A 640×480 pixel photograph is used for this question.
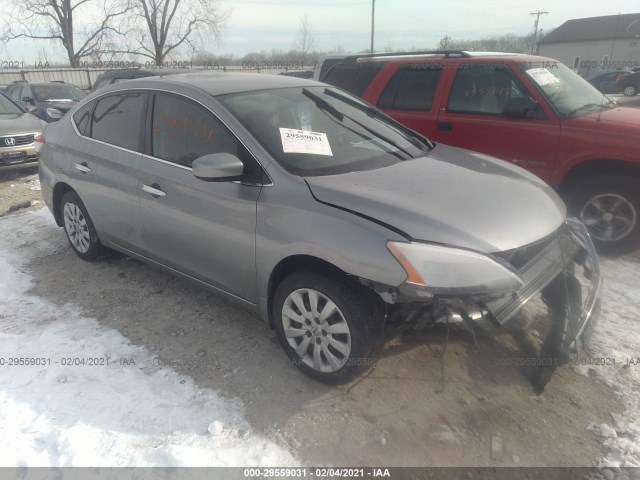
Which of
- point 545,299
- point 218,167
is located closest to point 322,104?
point 218,167

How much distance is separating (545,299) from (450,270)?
2.94 ft

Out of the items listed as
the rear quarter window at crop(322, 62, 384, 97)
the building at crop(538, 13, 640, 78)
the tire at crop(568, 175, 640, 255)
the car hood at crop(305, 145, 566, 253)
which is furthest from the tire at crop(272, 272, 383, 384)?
the building at crop(538, 13, 640, 78)

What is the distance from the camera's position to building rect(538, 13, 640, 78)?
1858 inches

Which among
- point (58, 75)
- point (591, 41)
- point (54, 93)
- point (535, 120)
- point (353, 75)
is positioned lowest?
point (54, 93)

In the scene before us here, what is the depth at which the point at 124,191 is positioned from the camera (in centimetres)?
370

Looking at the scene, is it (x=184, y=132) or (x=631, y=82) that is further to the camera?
(x=631, y=82)

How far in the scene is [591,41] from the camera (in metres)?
54.1

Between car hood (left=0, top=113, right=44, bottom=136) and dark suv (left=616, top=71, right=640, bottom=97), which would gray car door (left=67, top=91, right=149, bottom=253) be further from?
dark suv (left=616, top=71, right=640, bottom=97)

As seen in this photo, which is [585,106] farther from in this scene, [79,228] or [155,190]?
[79,228]

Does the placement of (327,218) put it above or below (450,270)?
above

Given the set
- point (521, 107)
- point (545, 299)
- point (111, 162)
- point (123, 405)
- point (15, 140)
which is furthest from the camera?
point (15, 140)

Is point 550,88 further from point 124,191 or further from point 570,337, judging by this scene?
point 124,191

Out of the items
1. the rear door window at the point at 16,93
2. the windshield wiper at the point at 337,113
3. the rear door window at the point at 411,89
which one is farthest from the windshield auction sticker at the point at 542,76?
the rear door window at the point at 16,93

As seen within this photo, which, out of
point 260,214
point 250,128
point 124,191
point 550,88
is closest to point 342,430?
point 260,214
